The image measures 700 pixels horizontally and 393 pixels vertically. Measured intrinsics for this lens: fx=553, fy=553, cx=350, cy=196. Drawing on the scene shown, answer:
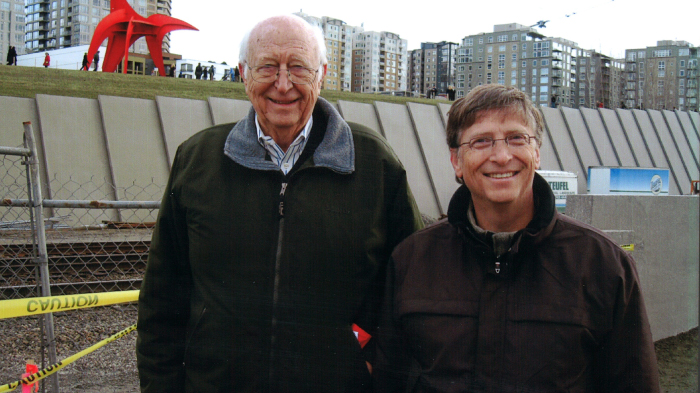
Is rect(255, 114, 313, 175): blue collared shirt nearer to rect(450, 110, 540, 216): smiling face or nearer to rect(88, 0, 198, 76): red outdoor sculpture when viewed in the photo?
rect(450, 110, 540, 216): smiling face

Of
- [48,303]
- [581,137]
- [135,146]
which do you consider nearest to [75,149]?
[135,146]

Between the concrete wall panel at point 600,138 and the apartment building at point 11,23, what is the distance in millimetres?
90726

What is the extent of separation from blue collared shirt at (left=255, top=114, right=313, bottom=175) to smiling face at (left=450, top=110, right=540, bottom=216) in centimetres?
72

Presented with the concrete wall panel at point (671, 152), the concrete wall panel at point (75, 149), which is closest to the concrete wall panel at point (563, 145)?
the concrete wall panel at point (671, 152)

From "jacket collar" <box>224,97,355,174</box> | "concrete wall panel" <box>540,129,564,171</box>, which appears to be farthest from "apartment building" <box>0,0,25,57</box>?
"jacket collar" <box>224,97,355,174</box>

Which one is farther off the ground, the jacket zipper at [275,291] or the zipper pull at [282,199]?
the zipper pull at [282,199]

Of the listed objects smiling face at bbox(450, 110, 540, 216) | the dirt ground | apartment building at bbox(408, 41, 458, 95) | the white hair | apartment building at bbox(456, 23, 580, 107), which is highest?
apartment building at bbox(408, 41, 458, 95)

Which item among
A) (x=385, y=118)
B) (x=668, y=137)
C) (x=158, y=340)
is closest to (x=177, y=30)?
(x=385, y=118)

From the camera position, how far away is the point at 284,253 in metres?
2.19

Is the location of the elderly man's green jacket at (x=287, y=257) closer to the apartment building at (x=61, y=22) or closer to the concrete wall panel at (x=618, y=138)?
the concrete wall panel at (x=618, y=138)

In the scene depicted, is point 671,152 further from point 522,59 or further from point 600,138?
point 522,59

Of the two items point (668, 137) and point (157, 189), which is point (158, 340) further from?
point (668, 137)

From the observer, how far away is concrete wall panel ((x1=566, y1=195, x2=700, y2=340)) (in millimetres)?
A: 6535

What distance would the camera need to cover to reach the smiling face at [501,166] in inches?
74.9
